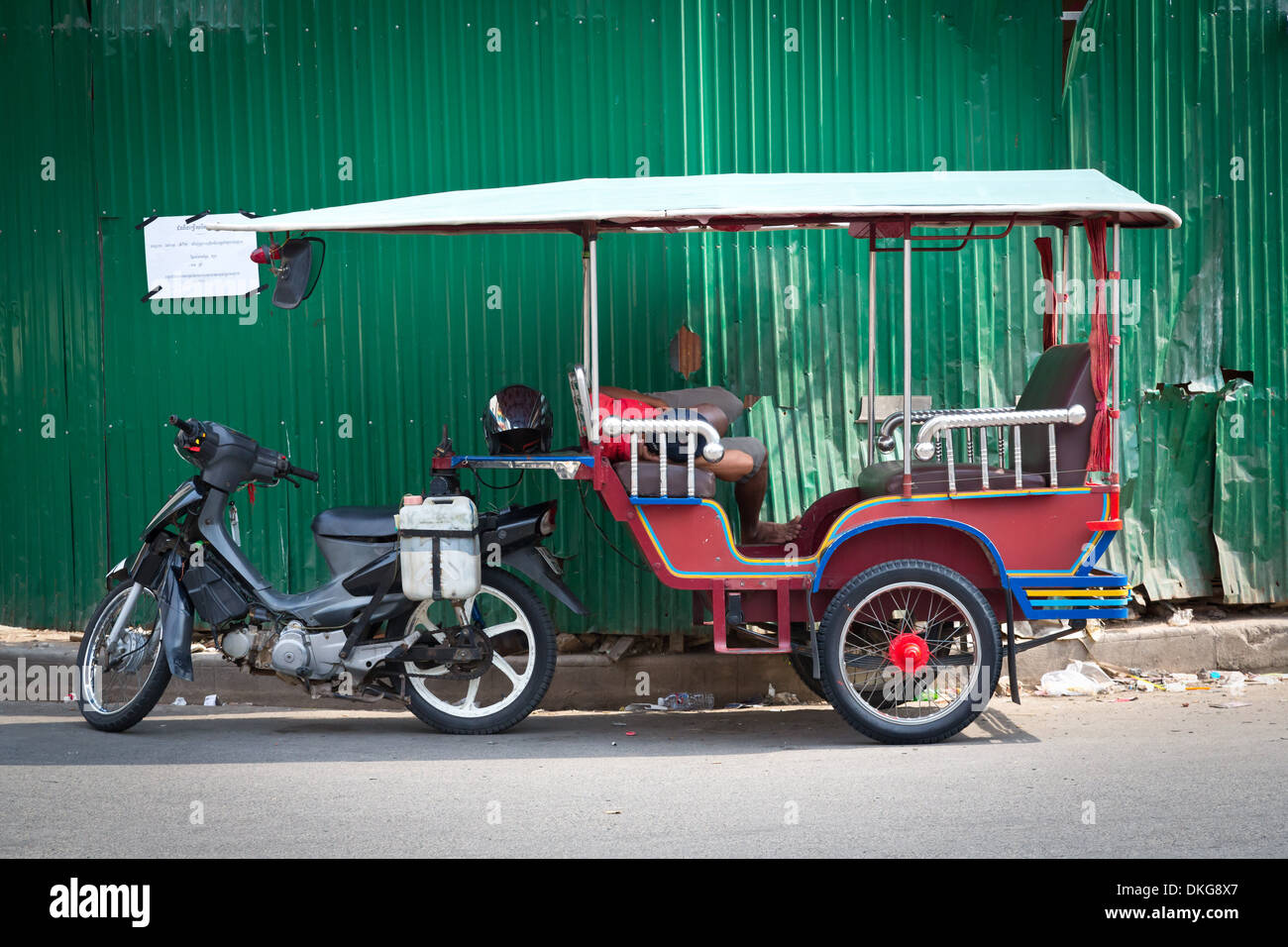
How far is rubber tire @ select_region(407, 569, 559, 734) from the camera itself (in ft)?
20.2

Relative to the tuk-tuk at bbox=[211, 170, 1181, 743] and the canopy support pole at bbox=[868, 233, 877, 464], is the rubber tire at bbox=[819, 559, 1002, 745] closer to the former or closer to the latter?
the tuk-tuk at bbox=[211, 170, 1181, 743]

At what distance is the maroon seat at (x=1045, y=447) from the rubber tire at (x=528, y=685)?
1.74 m

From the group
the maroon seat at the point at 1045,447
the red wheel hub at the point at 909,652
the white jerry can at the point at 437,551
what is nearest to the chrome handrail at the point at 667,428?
the white jerry can at the point at 437,551

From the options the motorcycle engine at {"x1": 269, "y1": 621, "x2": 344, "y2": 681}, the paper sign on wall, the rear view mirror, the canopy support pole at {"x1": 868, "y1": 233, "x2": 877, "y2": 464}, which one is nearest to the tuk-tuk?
the rear view mirror

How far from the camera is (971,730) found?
6203 millimetres

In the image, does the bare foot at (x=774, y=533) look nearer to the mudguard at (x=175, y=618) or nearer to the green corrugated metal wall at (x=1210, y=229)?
the green corrugated metal wall at (x=1210, y=229)

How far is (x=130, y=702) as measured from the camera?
6234 millimetres

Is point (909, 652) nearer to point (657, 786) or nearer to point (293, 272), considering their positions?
point (657, 786)

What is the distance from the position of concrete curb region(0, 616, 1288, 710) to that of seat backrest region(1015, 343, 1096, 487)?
1.56 m

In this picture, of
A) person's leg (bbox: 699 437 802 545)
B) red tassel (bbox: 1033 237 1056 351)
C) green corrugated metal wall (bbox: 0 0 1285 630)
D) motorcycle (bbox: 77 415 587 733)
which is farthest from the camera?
green corrugated metal wall (bbox: 0 0 1285 630)

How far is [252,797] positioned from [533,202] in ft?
9.06

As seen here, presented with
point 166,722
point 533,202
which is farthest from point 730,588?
point 166,722

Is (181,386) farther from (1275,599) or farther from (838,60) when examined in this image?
(1275,599)

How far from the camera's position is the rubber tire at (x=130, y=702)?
617cm
